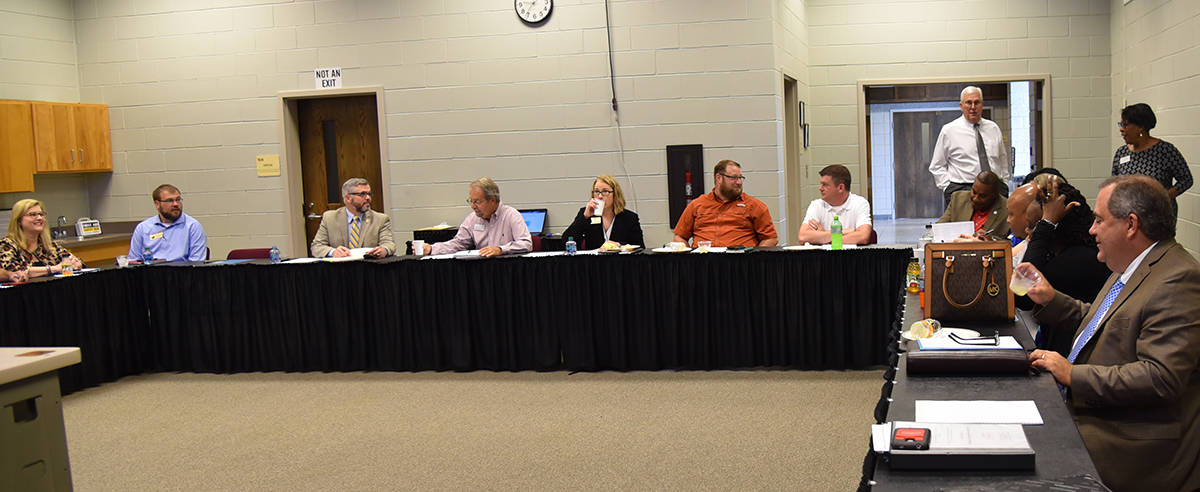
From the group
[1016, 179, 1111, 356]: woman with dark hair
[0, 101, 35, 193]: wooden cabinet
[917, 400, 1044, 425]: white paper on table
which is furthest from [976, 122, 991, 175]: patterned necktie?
[0, 101, 35, 193]: wooden cabinet

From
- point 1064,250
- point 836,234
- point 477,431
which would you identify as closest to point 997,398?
point 1064,250

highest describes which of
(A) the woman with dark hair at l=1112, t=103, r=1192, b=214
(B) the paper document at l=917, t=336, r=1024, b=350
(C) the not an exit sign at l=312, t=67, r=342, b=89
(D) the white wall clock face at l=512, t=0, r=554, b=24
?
(D) the white wall clock face at l=512, t=0, r=554, b=24

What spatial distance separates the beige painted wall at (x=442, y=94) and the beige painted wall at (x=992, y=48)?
191 centimetres

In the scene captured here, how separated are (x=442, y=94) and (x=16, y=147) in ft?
10.8

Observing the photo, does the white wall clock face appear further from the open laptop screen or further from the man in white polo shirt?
the man in white polo shirt

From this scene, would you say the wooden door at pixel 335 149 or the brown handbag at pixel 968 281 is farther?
the wooden door at pixel 335 149

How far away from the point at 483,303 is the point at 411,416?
1.02 meters

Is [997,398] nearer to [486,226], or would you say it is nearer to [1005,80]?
[486,226]

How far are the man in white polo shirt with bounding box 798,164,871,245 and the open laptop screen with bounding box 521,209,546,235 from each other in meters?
2.34

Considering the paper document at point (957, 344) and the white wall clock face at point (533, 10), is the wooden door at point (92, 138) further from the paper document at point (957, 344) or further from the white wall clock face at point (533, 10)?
the paper document at point (957, 344)

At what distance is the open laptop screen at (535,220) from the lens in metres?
7.64

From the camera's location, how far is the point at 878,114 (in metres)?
13.2

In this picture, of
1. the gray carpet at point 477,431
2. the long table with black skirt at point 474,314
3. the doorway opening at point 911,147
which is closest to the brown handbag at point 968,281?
the gray carpet at point 477,431

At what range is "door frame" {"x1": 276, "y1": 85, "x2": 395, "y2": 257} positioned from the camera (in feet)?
26.0
